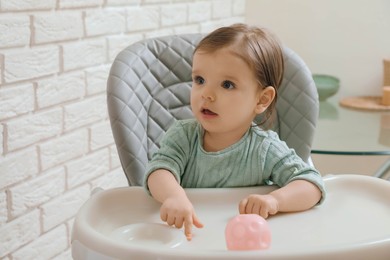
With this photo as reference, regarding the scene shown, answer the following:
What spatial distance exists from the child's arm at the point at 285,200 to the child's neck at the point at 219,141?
148mm

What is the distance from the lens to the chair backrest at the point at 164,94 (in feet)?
4.50

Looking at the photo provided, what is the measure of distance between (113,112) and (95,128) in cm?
60

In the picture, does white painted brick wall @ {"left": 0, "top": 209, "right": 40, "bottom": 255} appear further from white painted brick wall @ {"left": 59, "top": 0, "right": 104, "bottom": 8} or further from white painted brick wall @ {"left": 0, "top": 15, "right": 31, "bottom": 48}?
white painted brick wall @ {"left": 59, "top": 0, "right": 104, "bottom": 8}

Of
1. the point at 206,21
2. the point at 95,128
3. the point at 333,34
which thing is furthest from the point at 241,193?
the point at 333,34

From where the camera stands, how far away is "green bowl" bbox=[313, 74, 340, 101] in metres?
2.46

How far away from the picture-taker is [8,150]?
158 centimetres

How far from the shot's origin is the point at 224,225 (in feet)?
3.62

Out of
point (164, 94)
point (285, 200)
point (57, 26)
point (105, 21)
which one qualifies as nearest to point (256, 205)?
point (285, 200)

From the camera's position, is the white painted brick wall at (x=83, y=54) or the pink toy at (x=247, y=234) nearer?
the pink toy at (x=247, y=234)

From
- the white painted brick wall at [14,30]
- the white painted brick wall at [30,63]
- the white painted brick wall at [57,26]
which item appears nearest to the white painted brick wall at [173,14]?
the white painted brick wall at [57,26]

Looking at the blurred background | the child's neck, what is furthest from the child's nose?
the blurred background

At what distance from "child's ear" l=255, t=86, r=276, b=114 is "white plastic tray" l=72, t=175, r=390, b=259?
16cm

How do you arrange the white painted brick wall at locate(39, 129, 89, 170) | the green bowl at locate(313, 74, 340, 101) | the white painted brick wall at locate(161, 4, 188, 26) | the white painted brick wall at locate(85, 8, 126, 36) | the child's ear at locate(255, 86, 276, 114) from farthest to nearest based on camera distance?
the green bowl at locate(313, 74, 340, 101)
the white painted brick wall at locate(161, 4, 188, 26)
the white painted brick wall at locate(85, 8, 126, 36)
the white painted brick wall at locate(39, 129, 89, 170)
the child's ear at locate(255, 86, 276, 114)

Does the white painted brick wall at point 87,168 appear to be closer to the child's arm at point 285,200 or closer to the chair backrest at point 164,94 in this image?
the chair backrest at point 164,94
